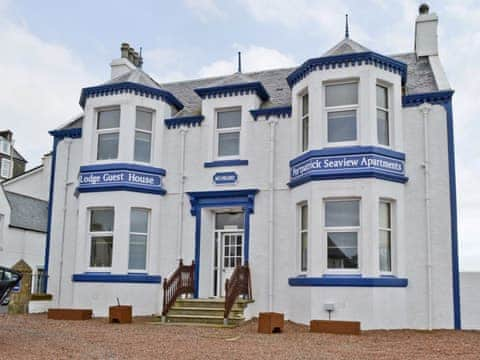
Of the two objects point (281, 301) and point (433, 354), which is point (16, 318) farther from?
point (433, 354)

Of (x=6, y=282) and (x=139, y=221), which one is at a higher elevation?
(x=139, y=221)

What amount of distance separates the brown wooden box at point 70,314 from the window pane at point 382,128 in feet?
33.0

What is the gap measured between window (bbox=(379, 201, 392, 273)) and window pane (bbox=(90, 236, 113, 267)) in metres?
8.41

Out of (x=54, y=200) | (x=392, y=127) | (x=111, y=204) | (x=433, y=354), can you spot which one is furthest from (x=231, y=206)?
(x=433, y=354)

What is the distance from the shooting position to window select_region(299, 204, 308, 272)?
1623 cm

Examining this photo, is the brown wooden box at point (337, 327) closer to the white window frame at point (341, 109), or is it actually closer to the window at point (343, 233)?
the window at point (343, 233)

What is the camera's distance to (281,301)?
16641mm

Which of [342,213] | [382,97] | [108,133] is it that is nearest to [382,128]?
[382,97]

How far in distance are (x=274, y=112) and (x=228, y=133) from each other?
5.62 feet

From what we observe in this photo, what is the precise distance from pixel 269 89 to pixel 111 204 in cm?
682

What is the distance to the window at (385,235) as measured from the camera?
50.8ft

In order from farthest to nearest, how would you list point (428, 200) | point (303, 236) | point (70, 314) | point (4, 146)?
point (4, 146), point (70, 314), point (303, 236), point (428, 200)

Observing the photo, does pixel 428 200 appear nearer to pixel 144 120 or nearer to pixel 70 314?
pixel 144 120

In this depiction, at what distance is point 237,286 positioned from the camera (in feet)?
52.4
